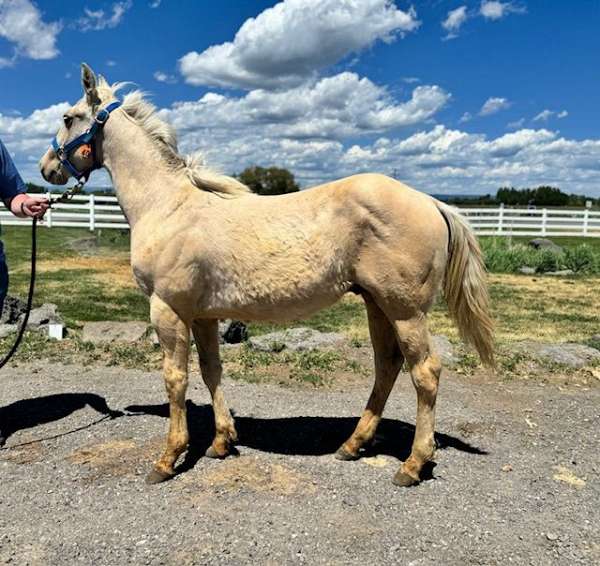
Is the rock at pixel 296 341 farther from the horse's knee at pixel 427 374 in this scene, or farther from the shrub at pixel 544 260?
the shrub at pixel 544 260

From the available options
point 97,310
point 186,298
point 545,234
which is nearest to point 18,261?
point 97,310

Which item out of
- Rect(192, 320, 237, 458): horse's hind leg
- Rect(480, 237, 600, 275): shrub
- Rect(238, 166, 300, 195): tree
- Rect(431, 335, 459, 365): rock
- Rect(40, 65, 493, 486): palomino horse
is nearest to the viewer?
Rect(40, 65, 493, 486): palomino horse

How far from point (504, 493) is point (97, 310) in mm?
8584

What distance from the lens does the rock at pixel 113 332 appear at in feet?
25.7

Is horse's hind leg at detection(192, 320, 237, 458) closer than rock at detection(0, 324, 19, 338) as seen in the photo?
Yes

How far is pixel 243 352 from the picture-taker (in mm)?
7438

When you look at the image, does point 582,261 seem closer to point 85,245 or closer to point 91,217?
point 85,245

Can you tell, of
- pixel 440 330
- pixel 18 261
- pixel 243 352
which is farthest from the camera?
pixel 18 261

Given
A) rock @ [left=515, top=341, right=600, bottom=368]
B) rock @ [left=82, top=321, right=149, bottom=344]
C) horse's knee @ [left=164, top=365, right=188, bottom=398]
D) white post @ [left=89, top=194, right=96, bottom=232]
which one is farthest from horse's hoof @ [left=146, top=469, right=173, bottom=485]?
white post @ [left=89, top=194, right=96, bottom=232]

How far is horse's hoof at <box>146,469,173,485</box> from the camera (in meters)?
4.11

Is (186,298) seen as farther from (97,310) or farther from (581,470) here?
(97,310)

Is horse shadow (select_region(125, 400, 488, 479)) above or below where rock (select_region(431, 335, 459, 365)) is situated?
below

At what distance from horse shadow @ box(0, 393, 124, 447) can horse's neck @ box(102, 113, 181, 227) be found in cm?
225

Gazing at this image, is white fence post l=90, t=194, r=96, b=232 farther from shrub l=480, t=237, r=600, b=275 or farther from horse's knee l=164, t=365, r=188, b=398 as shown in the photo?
horse's knee l=164, t=365, r=188, b=398
